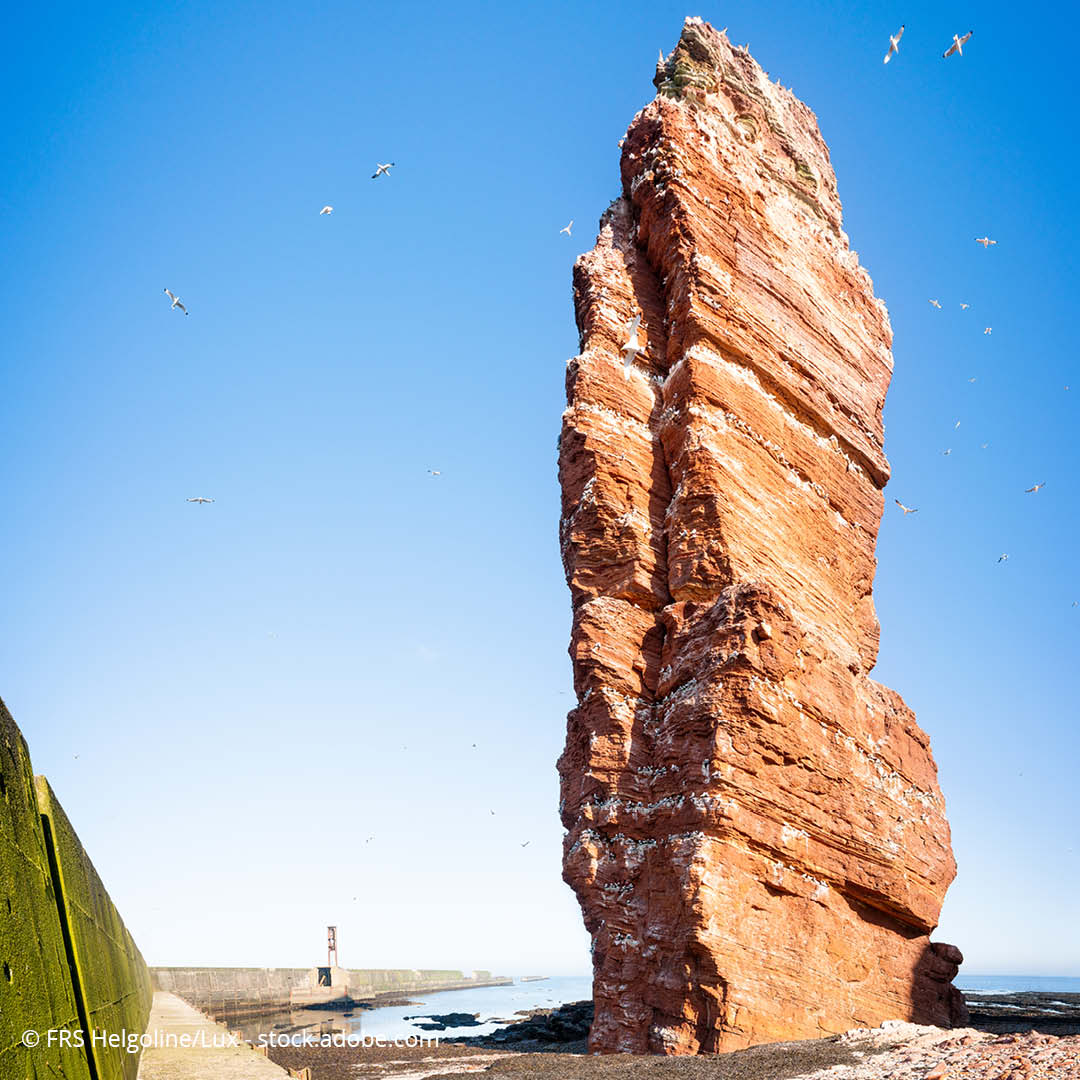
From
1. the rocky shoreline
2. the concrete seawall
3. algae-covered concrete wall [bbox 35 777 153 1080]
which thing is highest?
algae-covered concrete wall [bbox 35 777 153 1080]

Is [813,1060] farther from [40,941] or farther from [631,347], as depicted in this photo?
[631,347]

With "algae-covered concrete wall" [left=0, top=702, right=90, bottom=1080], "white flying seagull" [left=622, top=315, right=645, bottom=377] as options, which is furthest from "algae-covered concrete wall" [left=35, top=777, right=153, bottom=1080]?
"white flying seagull" [left=622, top=315, right=645, bottom=377]

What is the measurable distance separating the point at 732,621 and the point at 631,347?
28.5 ft

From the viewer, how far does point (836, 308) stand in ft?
90.9

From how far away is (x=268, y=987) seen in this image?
197 ft

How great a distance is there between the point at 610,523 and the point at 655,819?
289 inches

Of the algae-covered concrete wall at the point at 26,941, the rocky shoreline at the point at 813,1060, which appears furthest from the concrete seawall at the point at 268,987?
the algae-covered concrete wall at the point at 26,941

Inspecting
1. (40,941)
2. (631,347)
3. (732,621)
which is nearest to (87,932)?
(40,941)

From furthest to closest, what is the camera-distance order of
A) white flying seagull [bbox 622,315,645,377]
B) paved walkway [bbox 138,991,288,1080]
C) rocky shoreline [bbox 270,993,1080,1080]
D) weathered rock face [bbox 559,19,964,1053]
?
white flying seagull [bbox 622,315,645,377], weathered rock face [bbox 559,19,964,1053], paved walkway [bbox 138,991,288,1080], rocky shoreline [bbox 270,993,1080,1080]

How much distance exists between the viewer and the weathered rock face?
61.4ft

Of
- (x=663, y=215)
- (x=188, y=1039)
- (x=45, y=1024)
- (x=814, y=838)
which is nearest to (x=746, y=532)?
(x=814, y=838)

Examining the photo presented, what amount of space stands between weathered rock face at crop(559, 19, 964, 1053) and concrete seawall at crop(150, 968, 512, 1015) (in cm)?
3477

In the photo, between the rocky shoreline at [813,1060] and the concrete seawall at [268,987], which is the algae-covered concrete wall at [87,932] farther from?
the concrete seawall at [268,987]

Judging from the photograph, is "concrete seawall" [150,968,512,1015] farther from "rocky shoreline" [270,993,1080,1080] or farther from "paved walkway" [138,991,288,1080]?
"paved walkway" [138,991,288,1080]
